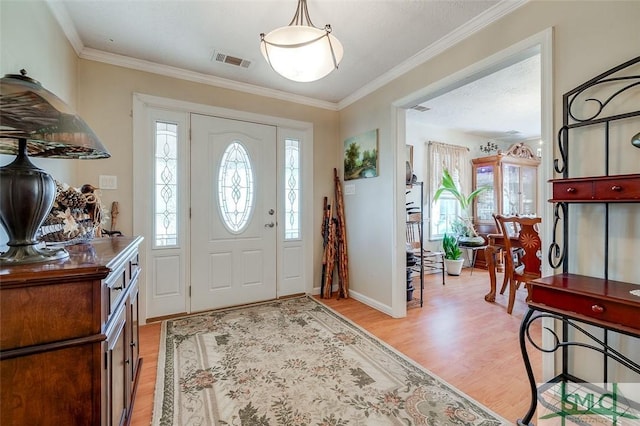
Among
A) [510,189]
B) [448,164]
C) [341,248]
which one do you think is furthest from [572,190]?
[510,189]

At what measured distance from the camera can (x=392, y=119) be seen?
2982 millimetres

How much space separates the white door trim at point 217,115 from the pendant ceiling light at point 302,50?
62.1 inches

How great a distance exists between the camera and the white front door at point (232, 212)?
3.07m

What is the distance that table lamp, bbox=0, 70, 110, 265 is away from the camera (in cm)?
82

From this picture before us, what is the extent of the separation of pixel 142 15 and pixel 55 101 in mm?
1695

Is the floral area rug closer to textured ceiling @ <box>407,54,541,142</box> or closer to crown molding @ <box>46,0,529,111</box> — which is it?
crown molding @ <box>46,0,529,111</box>

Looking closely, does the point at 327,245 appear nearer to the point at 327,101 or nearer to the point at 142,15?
the point at 327,101

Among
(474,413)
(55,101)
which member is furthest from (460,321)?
(55,101)

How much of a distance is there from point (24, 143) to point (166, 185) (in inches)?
80.6

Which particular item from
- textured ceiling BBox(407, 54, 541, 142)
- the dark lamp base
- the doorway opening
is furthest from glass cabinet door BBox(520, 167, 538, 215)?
the dark lamp base

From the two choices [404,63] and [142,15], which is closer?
[142,15]

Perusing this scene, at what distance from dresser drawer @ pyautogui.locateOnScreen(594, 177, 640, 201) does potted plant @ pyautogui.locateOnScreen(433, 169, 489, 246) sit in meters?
3.61

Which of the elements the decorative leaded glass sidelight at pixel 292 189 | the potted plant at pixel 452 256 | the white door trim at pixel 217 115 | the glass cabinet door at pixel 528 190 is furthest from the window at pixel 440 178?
the decorative leaded glass sidelight at pixel 292 189

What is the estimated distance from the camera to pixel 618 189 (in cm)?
135
